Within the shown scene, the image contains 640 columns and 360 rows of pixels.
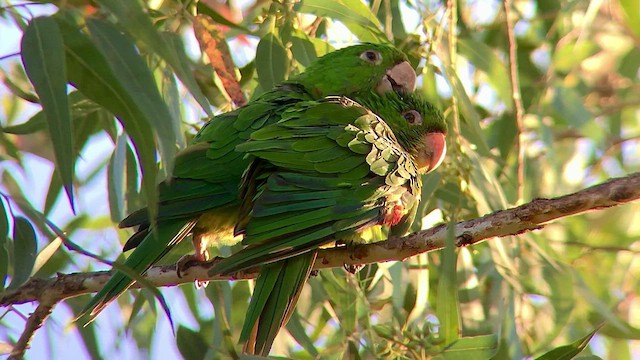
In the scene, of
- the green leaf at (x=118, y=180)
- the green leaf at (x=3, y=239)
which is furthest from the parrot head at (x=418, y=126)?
the green leaf at (x=3, y=239)

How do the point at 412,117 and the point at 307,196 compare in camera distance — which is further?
the point at 412,117

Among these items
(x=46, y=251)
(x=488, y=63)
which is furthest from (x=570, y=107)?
(x=46, y=251)

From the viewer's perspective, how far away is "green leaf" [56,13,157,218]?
1.71 metres

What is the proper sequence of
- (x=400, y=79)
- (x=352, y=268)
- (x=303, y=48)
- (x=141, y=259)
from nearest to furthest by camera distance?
1. (x=141, y=259)
2. (x=352, y=268)
3. (x=303, y=48)
4. (x=400, y=79)

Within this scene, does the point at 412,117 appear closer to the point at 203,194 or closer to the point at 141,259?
the point at 203,194

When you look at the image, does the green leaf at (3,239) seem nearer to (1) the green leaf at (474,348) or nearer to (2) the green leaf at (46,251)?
(2) the green leaf at (46,251)

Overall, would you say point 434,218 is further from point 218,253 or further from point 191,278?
point 191,278

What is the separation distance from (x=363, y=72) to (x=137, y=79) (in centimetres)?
158

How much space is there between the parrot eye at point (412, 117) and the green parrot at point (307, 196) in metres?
0.28

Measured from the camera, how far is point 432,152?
2807mm

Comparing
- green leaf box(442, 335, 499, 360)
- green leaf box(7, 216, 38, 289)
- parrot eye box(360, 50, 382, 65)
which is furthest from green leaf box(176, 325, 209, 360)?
parrot eye box(360, 50, 382, 65)

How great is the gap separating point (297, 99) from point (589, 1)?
1.30 m

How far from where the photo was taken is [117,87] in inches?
68.8

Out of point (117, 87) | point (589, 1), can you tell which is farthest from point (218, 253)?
point (589, 1)
